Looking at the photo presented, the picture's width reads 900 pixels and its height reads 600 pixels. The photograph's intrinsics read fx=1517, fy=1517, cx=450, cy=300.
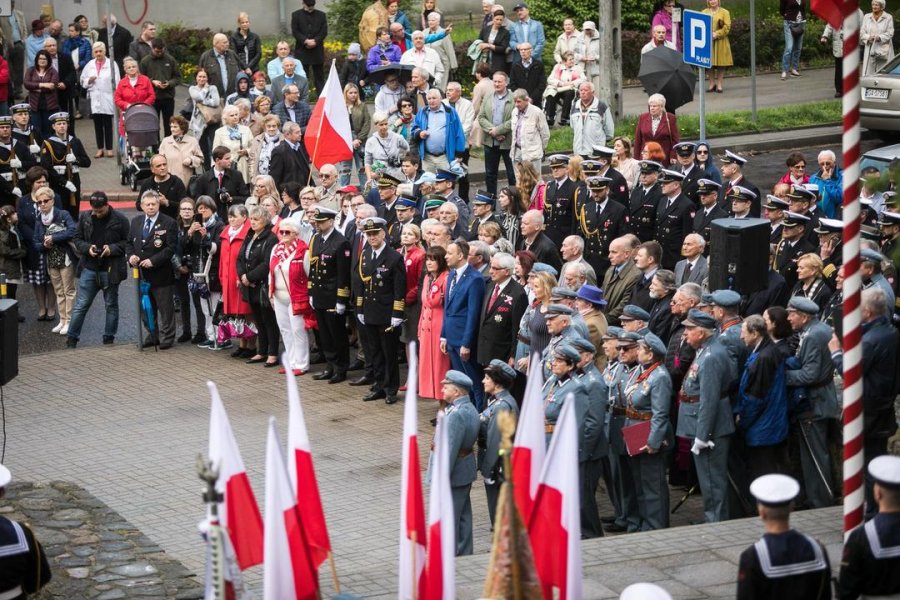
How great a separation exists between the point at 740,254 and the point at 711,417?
4.91ft

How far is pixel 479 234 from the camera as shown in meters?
15.9

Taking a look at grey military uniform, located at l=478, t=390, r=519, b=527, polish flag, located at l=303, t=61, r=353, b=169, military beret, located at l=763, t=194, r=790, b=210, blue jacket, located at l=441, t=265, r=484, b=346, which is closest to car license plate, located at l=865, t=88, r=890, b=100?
polish flag, located at l=303, t=61, r=353, b=169

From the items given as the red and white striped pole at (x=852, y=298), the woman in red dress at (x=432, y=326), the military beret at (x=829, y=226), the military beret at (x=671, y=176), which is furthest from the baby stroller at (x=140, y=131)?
the red and white striped pole at (x=852, y=298)

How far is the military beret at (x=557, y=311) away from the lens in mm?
12664

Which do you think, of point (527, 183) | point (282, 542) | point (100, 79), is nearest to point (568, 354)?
point (282, 542)

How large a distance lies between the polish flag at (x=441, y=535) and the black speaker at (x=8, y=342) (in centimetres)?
507

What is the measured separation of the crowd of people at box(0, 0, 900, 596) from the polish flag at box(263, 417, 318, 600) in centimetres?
194

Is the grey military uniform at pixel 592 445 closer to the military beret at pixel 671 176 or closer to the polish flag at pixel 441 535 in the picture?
the polish flag at pixel 441 535

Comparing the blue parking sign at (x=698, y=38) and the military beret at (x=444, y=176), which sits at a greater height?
the blue parking sign at (x=698, y=38)

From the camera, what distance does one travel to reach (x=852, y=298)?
912 cm

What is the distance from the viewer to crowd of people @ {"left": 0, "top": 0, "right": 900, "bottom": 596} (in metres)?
12.0

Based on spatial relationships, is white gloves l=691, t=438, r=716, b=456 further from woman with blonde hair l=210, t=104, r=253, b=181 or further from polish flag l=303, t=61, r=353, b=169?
woman with blonde hair l=210, t=104, r=253, b=181

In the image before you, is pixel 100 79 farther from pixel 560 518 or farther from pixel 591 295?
pixel 560 518

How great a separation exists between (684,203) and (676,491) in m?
4.31
